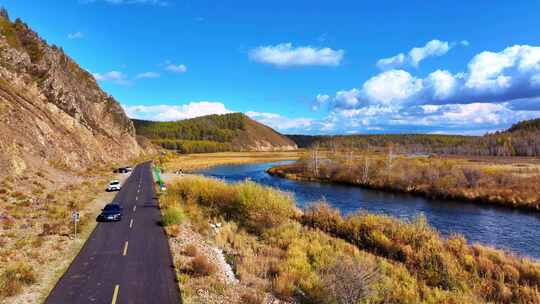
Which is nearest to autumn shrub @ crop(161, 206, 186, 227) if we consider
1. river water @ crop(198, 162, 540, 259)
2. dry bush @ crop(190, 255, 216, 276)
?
dry bush @ crop(190, 255, 216, 276)

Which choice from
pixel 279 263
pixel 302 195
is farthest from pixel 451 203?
pixel 279 263

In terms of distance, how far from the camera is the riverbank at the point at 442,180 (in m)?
45.4

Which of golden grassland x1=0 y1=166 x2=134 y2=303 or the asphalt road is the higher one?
golden grassland x1=0 y1=166 x2=134 y2=303

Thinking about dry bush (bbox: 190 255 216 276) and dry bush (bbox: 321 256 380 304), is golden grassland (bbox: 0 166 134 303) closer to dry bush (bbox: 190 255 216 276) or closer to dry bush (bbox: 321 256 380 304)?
dry bush (bbox: 190 255 216 276)

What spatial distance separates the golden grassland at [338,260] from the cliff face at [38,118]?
26.9 m

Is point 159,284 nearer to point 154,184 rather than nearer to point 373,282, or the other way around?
point 373,282

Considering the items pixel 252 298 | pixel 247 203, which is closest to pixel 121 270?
pixel 252 298

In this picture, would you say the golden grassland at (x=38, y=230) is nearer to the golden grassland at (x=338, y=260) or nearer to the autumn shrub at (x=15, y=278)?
the autumn shrub at (x=15, y=278)

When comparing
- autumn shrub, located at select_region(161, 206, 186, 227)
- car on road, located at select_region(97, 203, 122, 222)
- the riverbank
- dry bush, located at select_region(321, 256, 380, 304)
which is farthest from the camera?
the riverbank

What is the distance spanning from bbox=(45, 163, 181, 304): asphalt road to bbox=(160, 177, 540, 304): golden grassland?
3.27 feet

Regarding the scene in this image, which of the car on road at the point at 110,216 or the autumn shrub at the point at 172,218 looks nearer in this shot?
the autumn shrub at the point at 172,218

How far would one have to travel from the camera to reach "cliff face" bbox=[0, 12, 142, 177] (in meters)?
42.3

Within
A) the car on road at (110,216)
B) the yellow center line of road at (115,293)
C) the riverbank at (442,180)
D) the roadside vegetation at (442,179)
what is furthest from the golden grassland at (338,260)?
the roadside vegetation at (442,179)

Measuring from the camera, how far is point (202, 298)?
12648 millimetres
